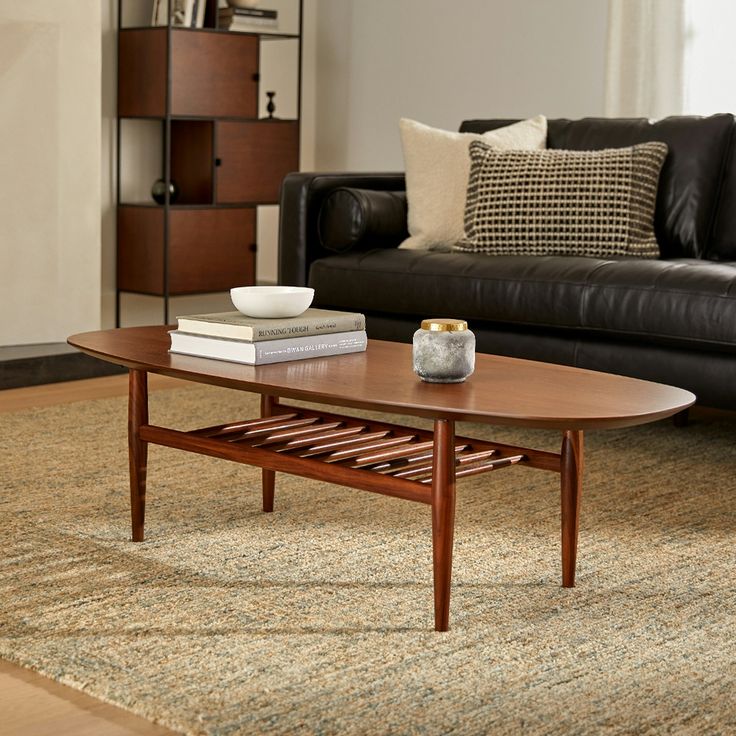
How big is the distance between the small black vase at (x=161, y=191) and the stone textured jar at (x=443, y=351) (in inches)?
137

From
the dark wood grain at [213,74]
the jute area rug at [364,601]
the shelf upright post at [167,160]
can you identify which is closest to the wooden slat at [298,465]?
the jute area rug at [364,601]

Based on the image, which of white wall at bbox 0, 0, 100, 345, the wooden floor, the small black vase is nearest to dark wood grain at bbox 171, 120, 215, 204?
the small black vase

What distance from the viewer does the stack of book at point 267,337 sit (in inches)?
83.1

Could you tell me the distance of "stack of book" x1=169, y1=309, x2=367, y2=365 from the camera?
6.93 ft

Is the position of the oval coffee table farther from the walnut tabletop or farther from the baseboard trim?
the baseboard trim

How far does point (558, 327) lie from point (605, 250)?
40 cm

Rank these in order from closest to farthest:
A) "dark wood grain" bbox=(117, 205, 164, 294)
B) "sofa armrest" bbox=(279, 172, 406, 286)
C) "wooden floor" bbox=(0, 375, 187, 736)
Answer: "wooden floor" bbox=(0, 375, 187, 736)
"sofa armrest" bbox=(279, 172, 406, 286)
"dark wood grain" bbox=(117, 205, 164, 294)

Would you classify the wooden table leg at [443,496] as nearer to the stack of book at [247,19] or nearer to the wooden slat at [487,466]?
the wooden slat at [487,466]

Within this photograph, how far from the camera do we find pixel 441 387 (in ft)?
6.39

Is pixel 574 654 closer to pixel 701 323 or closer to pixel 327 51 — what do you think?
pixel 701 323

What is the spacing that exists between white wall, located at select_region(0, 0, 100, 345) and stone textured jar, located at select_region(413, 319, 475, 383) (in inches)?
Result: 104

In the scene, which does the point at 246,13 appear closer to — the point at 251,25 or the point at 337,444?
the point at 251,25

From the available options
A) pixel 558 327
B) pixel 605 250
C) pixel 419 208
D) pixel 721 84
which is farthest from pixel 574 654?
pixel 721 84

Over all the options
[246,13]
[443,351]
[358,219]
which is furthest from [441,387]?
[246,13]
